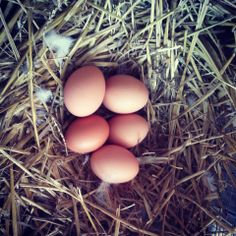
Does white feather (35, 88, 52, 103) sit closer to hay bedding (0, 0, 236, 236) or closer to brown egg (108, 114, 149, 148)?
hay bedding (0, 0, 236, 236)

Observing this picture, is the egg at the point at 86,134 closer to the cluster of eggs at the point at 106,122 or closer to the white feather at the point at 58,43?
the cluster of eggs at the point at 106,122

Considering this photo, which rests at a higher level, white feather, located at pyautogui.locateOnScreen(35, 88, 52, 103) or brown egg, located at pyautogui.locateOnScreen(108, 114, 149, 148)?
white feather, located at pyautogui.locateOnScreen(35, 88, 52, 103)

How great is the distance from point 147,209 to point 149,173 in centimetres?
15

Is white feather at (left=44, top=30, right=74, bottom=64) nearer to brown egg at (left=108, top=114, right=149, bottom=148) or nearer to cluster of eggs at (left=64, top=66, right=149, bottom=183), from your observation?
cluster of eggs at (left=64, top=66, right=149, bottom=183)

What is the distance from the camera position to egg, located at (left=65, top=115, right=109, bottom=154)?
4.20 feet

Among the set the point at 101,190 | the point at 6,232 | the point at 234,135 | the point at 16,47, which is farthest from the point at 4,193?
the point at 234,135

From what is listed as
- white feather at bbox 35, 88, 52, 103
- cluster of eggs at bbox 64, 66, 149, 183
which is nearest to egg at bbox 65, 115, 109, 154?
cluster of eggs at bbox 64, 66, 149, 183

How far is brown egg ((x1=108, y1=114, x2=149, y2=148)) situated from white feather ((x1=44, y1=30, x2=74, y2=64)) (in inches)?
12.1

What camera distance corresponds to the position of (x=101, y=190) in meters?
1.32

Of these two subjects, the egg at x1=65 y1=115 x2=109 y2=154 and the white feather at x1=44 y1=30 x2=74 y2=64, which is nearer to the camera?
the white feather at x1=44 y1=30 x2=74 y2=64

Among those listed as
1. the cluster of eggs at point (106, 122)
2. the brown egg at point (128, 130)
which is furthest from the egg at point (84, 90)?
the brown egg at point (128, 130)

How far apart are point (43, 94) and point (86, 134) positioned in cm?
20

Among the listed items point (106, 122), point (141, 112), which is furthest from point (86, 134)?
point (141, 112)

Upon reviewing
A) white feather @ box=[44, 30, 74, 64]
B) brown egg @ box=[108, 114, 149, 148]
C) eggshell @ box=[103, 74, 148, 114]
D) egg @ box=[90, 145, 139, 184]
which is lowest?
egg @ box=[90, 145, 139, 184]
